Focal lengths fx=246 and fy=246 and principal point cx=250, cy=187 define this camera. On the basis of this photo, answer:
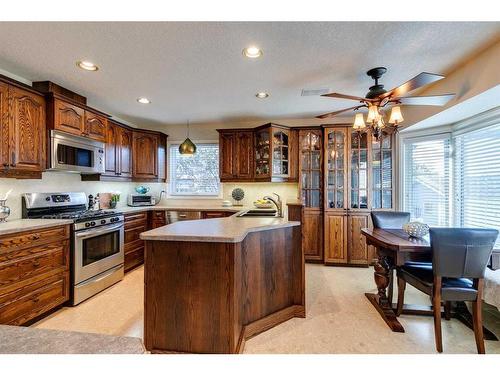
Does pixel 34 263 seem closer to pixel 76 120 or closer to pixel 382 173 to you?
pixel 76 120

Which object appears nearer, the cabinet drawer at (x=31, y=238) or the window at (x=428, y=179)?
the cabinet drawer at (x=31, y=238)

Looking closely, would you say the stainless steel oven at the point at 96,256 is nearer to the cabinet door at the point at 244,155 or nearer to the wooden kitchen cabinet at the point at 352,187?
the cabinet door at the point at 244,155

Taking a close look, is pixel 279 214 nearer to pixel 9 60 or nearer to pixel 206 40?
pixel 206 40

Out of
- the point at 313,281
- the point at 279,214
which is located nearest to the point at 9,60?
the point at 279,214

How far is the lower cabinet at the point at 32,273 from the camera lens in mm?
2074

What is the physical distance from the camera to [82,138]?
3.16m

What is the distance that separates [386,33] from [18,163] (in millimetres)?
3602

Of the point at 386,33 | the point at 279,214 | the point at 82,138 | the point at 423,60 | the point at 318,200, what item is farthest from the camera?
the point at 318,200

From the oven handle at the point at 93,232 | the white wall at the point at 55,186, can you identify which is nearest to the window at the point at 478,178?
the oven handle at the point at 93,232

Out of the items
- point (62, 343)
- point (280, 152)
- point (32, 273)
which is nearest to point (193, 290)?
point (62, 343)

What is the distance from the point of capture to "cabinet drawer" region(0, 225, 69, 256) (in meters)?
2.06

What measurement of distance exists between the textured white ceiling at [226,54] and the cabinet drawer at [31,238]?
1.66 meters

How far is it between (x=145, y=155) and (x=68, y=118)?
157cm

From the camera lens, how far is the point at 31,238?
227 centimetres
